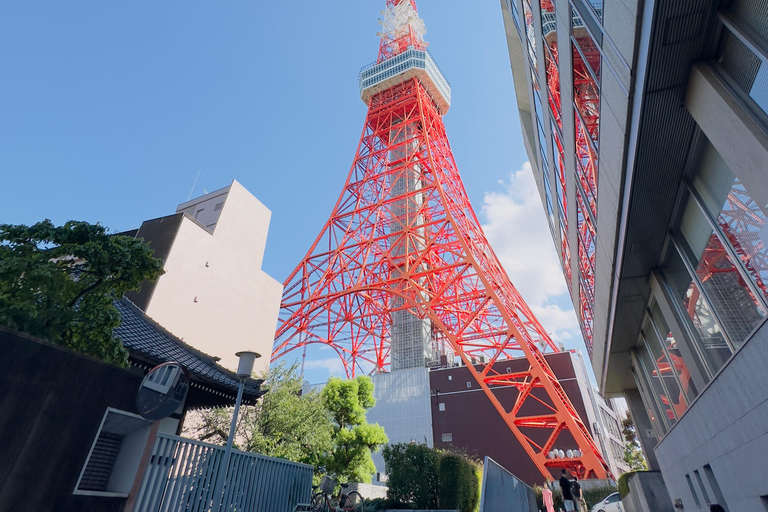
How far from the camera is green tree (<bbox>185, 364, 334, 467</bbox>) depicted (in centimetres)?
934

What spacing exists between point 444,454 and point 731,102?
11128mm

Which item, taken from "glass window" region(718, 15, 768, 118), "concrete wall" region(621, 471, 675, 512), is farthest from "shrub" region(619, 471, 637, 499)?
"glass window" region(718, 15, 768, 118)

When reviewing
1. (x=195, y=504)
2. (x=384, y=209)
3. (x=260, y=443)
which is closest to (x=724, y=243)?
(x=195, y=504)

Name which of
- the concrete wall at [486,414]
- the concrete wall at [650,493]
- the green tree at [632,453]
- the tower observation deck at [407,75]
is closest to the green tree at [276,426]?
the concrete wall at [650,493]

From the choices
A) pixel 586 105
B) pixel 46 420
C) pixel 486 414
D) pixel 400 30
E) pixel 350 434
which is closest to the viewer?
pixel 46 420

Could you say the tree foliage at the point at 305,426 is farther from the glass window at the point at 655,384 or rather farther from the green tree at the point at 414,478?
the glass window at the point at 655,384

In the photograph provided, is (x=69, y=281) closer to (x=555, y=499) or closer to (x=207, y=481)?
(x=207, y=481)

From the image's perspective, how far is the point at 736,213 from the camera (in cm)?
324

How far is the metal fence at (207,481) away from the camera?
17.3 ft

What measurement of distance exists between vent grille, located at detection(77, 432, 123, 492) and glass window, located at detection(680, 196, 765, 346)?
21.6ft

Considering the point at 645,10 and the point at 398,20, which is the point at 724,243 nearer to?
the point at 645,10

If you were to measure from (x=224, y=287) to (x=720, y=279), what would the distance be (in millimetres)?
12257

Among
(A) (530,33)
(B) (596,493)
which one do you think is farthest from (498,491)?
(B) (596,493)

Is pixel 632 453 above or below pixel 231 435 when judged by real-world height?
above
